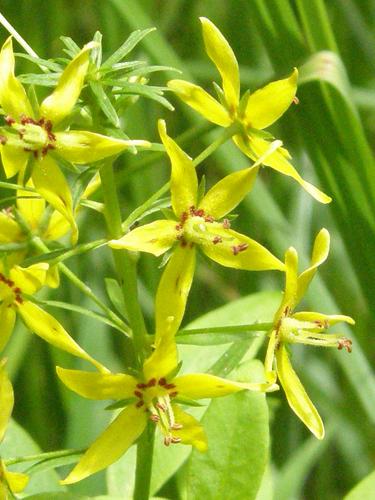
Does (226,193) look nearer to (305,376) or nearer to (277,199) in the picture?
(305,376)

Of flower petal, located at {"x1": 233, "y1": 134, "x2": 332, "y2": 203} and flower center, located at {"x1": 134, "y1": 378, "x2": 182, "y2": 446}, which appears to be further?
flower petal, located at {"x1": 233, "y1": 134, "x2": 332, "y2": 203}

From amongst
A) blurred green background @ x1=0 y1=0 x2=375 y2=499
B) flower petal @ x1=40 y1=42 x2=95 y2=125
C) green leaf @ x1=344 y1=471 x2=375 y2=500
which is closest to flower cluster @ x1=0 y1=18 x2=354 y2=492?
flower petal @ x1=40 y1=42 x2=95 y2=125

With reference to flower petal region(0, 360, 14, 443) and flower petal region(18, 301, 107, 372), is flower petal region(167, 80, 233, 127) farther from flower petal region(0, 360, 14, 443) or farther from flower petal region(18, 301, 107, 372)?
flower petal region(0, 360, 14, 443)

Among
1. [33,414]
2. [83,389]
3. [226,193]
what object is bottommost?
[33,414]

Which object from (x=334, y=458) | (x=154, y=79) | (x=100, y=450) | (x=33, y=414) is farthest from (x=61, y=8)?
(x=100, y=450)

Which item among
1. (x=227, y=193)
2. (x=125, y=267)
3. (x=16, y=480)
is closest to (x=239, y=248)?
(x=227, y=193)

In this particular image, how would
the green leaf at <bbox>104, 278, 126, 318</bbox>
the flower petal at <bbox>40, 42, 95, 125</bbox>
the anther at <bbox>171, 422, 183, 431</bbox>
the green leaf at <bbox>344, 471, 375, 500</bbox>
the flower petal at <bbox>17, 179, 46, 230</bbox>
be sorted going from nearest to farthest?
the flower petal at <bbox>40, 42, 95, 125</bbox>
the anther at <bbox>171, 422, 183, 431</bbox>
the green leaf at <bbox>104, 278, 126, 318</bbox>
the flower petal at <bbox>17, 179, 46, 230</bbox>
the green leaf at <bbox>344, 471, 375, 500</bbox>

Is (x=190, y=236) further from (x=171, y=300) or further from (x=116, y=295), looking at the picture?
(x=116, y=295)
